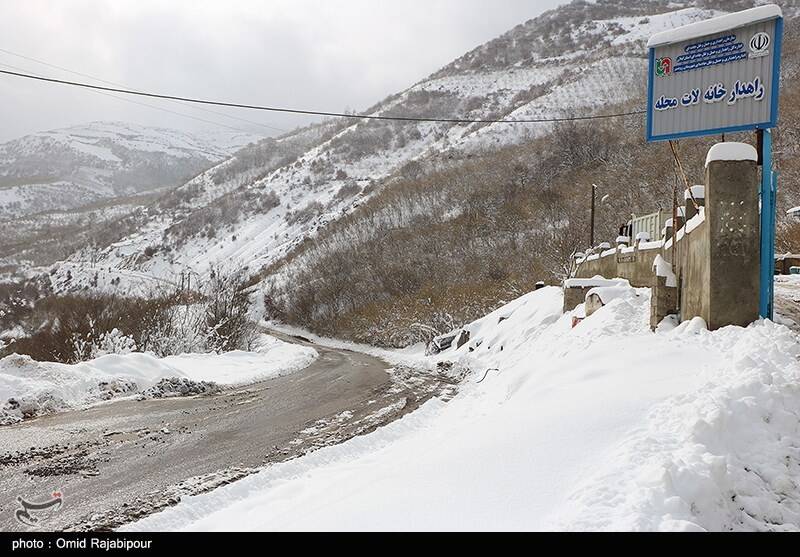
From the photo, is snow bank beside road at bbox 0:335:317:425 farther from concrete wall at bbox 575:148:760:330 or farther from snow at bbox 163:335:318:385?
concrete wall at bbox 575:148:760:330

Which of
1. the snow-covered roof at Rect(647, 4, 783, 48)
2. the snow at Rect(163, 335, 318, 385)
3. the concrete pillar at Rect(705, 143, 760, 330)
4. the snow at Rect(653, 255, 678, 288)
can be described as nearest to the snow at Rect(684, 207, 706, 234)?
the concrete pillar at Rect(705, 143, 760, 330)

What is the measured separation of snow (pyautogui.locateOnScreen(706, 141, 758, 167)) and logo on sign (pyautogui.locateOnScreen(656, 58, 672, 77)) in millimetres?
3121

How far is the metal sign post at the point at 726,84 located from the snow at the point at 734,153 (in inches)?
24.9

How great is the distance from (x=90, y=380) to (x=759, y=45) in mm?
13886

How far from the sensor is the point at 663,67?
10117 mm

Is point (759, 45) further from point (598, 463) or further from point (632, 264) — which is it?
point (598, 463)

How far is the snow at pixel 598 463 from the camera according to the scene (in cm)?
381

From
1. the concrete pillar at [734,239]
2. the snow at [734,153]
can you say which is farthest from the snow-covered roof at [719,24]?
the concrete pillar at [734,239]

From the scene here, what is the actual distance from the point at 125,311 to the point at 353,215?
3486 cm

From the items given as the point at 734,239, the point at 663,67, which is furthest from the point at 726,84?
the point at 734,239

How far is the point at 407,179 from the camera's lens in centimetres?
6244

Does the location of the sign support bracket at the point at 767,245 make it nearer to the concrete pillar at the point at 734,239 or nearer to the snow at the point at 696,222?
the concrete pillar at the point at 734,239

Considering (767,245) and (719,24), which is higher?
(719,24)

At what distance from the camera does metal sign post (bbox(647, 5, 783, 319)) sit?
26.2ft
